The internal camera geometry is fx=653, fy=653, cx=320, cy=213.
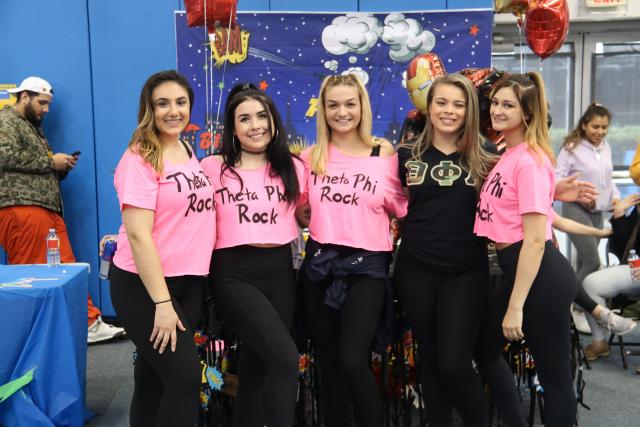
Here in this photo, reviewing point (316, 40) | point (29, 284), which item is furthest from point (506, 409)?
point (316, 40)

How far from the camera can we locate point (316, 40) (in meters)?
4.29

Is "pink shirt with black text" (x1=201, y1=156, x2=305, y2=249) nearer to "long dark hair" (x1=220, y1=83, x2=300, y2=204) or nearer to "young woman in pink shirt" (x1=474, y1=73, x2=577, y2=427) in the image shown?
"long dark hair" (x1=220, y1=83, x2=300, y2=204)

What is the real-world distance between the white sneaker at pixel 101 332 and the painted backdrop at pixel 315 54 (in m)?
1.25

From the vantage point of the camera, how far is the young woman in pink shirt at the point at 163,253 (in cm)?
184

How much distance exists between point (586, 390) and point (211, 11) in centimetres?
246

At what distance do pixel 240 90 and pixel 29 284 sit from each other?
109 cm

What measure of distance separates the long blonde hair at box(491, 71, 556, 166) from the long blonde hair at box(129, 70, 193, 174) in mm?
1018

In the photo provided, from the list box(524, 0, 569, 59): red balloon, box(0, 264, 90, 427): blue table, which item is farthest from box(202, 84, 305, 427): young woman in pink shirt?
Answer: box(524, 0, 569, 59): red balloon

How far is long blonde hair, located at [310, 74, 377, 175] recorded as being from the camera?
2.17 meters

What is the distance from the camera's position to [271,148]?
214cm

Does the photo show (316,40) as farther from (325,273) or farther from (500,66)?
(325,273)

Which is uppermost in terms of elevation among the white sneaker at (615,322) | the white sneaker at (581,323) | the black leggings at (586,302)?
the black leggings at (586,302)

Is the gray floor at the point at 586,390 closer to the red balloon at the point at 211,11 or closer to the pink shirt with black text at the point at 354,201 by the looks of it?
the pink shirt with black text at the point at 354,201

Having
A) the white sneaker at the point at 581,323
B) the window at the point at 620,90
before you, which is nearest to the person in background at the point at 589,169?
the white sneaker at the point at 581,323
